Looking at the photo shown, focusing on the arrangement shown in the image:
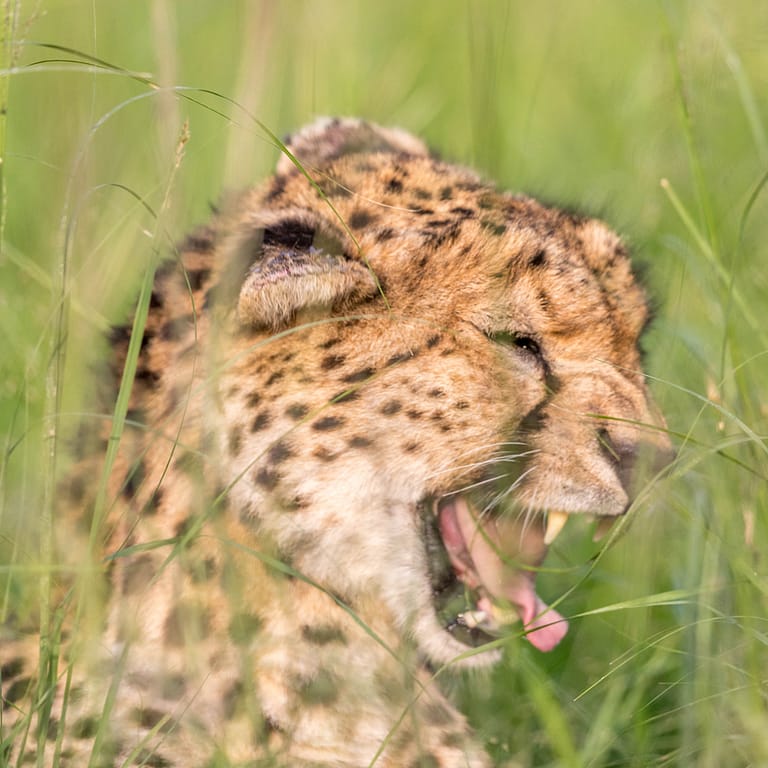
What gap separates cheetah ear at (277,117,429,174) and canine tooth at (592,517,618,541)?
1.30 m

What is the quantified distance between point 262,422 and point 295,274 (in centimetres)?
38

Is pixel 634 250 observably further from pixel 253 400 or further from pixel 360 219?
pixel 253 400

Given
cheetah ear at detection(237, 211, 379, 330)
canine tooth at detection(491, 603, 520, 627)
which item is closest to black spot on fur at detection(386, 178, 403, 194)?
cheetah ear at detection(237, 211, 379, 330)

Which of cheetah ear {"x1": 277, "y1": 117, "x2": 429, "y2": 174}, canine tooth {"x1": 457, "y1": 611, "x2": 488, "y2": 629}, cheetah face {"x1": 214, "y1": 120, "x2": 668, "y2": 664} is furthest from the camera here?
cheetah ear {"x1": 277, "y1": 117, "x2": 429, "y2": 174}

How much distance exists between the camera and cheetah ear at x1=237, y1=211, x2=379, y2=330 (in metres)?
2.97

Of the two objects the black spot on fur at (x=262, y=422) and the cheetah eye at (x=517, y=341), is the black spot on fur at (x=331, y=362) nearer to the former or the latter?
the black spot on fur at (x=262, y=422)

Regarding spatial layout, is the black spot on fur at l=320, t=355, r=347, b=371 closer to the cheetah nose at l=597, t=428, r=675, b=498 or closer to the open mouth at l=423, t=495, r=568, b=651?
the open mouth at l=423, t=495, r=568, b=651

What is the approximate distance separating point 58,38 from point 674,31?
10.0ft

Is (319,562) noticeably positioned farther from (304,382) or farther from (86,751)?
(86,751)

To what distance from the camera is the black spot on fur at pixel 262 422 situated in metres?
3.06

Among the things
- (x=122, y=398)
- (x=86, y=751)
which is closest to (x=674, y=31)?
(x=122, y=398)

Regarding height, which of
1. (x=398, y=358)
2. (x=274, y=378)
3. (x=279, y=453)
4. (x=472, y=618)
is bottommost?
(x=472, y=618)

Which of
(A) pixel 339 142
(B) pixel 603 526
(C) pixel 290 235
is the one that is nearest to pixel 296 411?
(C) pixel 290 235

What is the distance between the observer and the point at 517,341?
3266 millimetres
